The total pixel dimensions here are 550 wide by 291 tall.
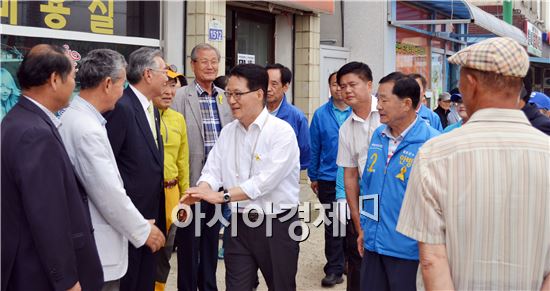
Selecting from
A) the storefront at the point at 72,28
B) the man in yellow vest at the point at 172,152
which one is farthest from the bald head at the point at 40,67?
the storefront at the point at 72,28

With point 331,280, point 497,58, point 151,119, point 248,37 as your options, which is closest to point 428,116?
point 331,280

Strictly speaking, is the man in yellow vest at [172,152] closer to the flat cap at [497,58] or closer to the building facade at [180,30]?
the building facade at [180,30]

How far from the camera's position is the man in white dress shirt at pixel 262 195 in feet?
14.9

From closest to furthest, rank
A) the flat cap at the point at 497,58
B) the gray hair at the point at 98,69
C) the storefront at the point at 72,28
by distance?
the flat cap at the point at 497,58 → the gray hair at the point at 98,69 → the storefront at the point at 72,28

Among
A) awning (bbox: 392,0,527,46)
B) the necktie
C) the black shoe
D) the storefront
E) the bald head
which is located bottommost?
the black shoe

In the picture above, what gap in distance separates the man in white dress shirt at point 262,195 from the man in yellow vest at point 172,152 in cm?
61

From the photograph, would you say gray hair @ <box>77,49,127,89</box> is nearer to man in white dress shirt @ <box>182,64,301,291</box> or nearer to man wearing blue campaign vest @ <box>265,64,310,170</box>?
man in white dress shirt @ <box>182,64,301,291</box>

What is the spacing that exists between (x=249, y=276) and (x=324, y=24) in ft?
31.5

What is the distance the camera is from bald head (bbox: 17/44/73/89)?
3303mm

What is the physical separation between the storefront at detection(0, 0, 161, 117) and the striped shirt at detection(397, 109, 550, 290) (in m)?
4.84

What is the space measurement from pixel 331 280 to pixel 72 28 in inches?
152

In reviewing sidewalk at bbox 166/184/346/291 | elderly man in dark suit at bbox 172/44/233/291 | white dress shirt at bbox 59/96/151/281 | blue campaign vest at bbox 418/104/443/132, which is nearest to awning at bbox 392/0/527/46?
sidewalk at bbox 166/184/346/291

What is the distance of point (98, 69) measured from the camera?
390 centimetres

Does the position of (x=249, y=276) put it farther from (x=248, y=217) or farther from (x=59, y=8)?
(x=59, y=8)
